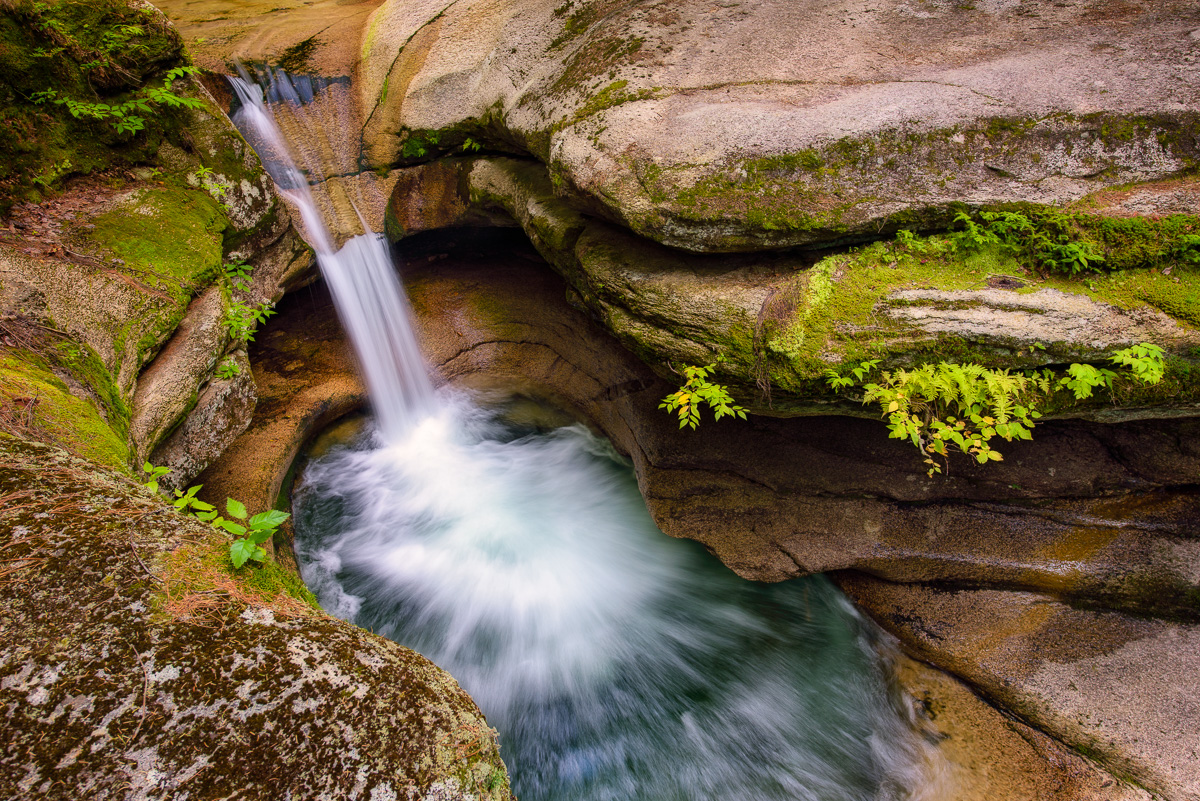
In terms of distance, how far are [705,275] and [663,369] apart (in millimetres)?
832

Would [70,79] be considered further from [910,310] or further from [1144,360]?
[1144,360]

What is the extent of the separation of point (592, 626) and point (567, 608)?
33 centimetres

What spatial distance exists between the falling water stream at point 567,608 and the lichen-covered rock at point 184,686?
3.51 metres

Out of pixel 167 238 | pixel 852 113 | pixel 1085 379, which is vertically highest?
pixel 852 113

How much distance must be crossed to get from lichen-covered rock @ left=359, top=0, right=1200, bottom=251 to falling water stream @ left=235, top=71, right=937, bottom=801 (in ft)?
11.9

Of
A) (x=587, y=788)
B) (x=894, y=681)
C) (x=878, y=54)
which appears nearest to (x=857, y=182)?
(x=878, y=54)

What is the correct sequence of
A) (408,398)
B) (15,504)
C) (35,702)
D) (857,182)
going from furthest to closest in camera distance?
(408,398) → (857,182) → (15,504) → (35,702)

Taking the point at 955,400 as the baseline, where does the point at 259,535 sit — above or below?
below

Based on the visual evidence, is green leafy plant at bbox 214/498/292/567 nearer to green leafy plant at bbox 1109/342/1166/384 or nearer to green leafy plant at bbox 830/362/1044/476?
green leafy plant at bbox 830/362/1044/476

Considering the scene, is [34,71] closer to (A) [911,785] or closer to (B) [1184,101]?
(B) [1184,101]

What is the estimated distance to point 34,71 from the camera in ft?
15.0

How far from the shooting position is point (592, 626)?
18.5 feet

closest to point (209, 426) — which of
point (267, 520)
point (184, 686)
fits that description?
point (267, 520)

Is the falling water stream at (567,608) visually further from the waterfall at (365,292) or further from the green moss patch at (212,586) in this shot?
the green moss patch at (212,586)
